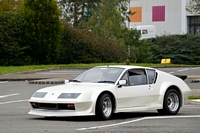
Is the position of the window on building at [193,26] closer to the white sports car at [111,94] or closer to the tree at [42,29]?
the tree at [42,29]

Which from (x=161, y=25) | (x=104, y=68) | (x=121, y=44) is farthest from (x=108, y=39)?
(x=104, y=68)

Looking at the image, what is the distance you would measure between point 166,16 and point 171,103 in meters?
74.5

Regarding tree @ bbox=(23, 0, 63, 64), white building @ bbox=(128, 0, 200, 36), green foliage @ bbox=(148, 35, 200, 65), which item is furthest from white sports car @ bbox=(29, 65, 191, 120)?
white building @ bbox=(128, 0, 200, 36)

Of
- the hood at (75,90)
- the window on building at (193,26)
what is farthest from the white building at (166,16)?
the hood at (75,90)

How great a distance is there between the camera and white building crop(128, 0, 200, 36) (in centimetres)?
8862

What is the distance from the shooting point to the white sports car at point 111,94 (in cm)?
1421

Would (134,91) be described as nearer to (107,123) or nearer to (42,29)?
(107,123)

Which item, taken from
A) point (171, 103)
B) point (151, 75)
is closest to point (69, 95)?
point (151, 75)

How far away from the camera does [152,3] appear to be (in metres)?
90.9

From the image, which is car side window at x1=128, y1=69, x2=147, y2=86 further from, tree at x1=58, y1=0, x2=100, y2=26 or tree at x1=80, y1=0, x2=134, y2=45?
tree at x1=58, y1=0, x2=100, y2=26

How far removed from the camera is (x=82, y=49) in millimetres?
51844

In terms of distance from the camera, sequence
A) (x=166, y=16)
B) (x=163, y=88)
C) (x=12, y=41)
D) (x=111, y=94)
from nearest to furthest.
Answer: (x=111, y=94) < (x=163, y=88) < (x=12, y=41) < (x=166, y=16)

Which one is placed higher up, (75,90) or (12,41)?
(12,41)

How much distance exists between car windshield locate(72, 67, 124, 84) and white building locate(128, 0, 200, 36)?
237ft
